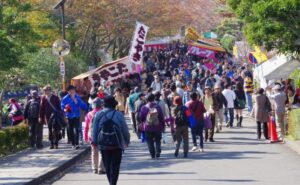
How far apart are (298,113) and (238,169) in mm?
5352

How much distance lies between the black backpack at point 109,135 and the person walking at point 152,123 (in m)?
5.75

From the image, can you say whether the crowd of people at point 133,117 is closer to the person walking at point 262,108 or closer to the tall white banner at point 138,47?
the person walking at point 262,108

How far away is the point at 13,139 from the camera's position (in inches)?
830

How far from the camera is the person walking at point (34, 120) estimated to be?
21.6 metres

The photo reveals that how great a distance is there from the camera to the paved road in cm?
1479

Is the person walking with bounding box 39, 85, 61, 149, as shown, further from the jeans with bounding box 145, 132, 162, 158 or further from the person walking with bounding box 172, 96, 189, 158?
the person walking with bounding box 172, 96, 189, 158

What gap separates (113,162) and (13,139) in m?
8.36

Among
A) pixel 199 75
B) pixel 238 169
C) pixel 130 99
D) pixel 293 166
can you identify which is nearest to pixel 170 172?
pixel 238 169

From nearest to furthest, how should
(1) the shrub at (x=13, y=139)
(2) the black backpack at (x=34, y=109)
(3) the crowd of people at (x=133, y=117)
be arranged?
1. (3) the crowd of people at (x=133, y=117)
2. (1) the shrub at (x=13, y=139)
3. (2) the black backpack at (x=34, y=109)

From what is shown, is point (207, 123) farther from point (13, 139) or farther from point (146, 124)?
point (13, 139)

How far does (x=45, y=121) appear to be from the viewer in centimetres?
2150

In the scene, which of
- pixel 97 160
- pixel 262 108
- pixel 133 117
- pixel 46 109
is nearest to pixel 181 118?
pixel 97 160

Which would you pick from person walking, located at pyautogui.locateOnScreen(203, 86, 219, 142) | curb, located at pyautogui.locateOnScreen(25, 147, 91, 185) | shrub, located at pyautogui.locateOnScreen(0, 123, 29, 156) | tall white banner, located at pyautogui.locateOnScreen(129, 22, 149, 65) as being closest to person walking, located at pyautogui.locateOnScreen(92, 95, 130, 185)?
curb, located at pyautogui.locateOnScreen(25, 147, 91, 185)

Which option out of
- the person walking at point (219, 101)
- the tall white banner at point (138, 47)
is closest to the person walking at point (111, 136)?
the person walking at point (219, 101)
